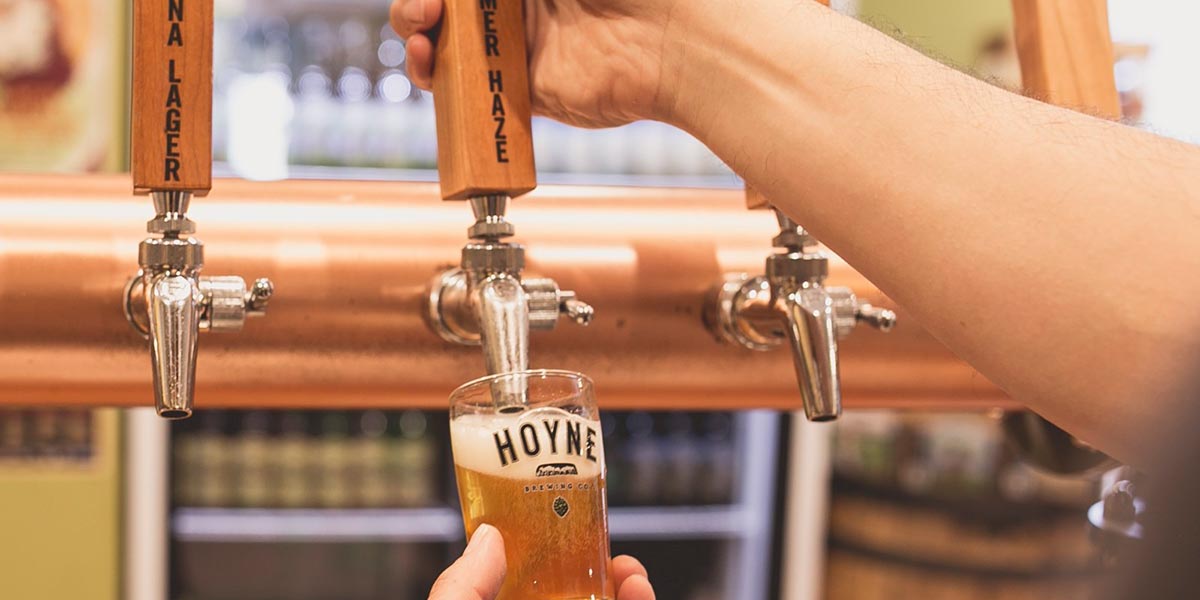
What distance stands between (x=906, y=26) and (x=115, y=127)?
→ 2180 mm

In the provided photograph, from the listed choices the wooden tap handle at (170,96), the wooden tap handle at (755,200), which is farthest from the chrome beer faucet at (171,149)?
the wooden tap handle at (755,200)

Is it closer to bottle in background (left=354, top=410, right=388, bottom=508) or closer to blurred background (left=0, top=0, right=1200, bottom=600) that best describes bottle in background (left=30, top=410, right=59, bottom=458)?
blurred background (left=0, top=0, right=1200, bottom=600)

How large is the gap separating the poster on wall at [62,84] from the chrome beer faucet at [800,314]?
2241 mm

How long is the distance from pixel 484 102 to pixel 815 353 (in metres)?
0.26

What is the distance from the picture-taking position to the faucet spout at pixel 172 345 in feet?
2.16

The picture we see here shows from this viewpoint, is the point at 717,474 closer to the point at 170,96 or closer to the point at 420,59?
the point at 420,59

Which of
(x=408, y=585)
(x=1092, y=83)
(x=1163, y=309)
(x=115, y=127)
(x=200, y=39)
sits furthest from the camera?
(x=408, y=585)

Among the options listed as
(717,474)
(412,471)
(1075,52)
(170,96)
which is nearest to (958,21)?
(717,474)

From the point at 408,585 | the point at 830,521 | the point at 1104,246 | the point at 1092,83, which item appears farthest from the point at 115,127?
the point at 1104,246

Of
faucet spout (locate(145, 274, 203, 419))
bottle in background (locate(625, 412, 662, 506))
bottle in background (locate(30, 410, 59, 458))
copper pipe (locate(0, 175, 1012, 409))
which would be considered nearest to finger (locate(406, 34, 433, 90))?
copper pipe (locate(0, 175, 1012, 409))

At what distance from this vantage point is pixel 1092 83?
0.85 meters

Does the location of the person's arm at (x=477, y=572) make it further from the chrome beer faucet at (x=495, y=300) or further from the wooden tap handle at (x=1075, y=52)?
the wooden tap handle at (x=1075, y=52)

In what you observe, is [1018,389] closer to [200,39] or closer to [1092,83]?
[1092,83]

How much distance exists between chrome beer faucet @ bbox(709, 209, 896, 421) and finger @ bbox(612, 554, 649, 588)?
5.8 inches
